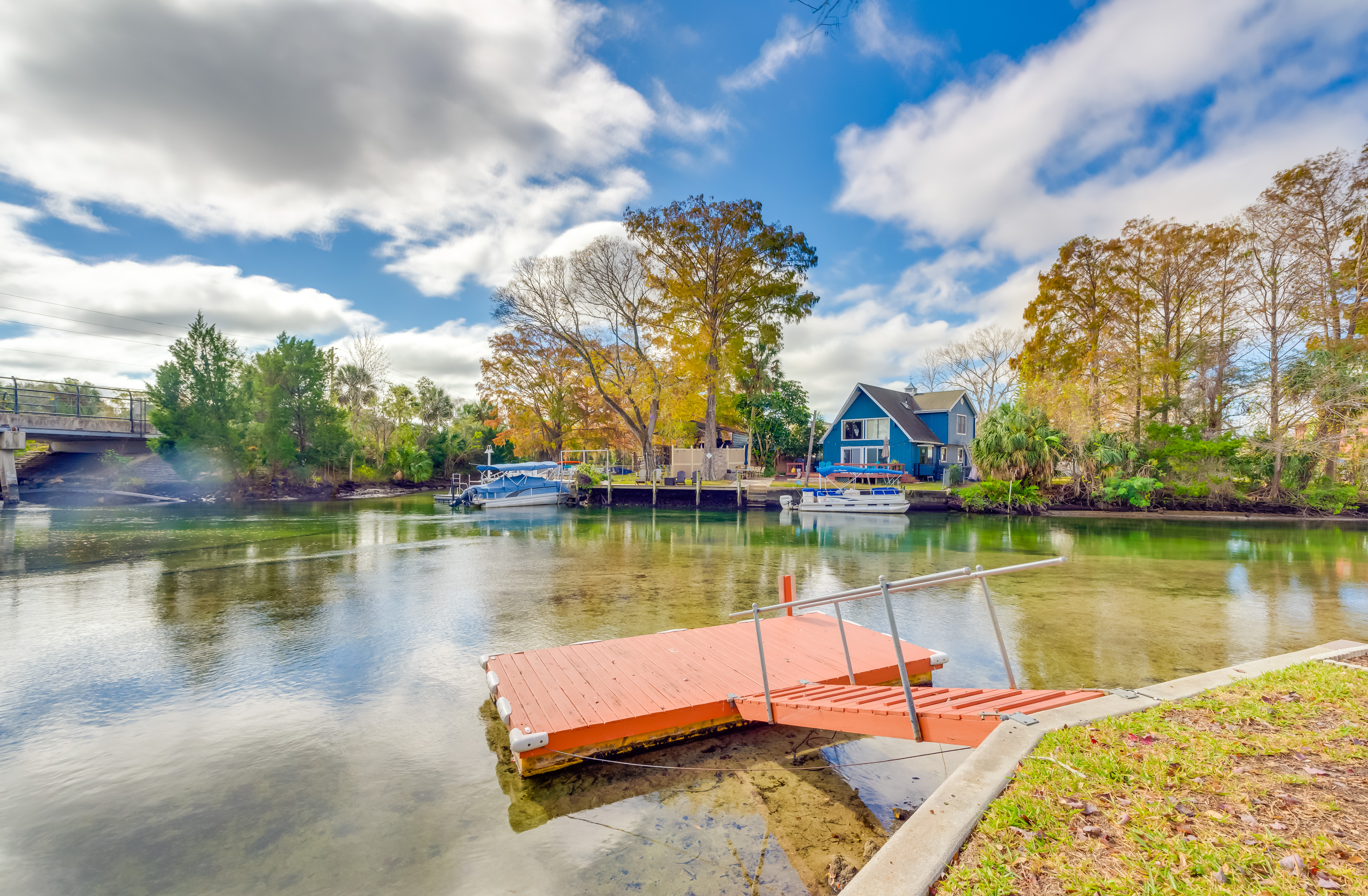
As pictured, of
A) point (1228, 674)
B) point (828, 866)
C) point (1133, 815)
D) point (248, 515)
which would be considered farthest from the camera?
point (248, 515)

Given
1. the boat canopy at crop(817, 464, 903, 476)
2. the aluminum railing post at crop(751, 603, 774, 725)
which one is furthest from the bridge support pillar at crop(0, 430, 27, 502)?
the aluminum railing post at crop(751, 603, 774, 725)

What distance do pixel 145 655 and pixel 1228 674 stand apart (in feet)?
37.9

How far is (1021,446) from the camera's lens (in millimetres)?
27344

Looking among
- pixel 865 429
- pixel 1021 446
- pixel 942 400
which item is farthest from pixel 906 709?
pixel 942 400

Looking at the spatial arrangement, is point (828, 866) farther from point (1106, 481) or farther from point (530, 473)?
point (530, 473)

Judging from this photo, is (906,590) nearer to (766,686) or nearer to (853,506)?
(766,686)

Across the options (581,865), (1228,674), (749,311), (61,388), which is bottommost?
(581,865)

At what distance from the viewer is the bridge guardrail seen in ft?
94.8

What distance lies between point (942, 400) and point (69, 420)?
49.6 m

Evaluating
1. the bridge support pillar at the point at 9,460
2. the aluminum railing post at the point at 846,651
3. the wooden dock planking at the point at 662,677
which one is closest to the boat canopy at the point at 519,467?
the bridge support pillar at the point at 9,460

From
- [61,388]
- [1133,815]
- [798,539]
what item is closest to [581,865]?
[1133,815]

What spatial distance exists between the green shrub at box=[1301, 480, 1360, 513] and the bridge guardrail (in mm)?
57319

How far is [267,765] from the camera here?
4.92 m

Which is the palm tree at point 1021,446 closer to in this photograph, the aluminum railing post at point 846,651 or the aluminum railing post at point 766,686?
the aluminum railing post at point 846,651
